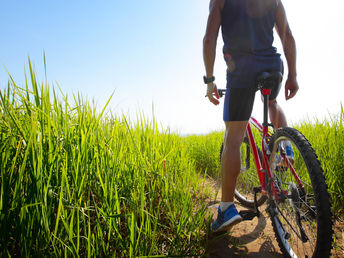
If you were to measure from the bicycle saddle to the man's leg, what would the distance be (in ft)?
1.00

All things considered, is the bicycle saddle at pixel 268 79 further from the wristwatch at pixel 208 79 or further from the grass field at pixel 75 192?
the grass field at pixel 75 192

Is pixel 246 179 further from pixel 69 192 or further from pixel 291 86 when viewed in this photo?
pixel 69 192

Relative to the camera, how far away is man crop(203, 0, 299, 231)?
1.57 m

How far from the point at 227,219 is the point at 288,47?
1.58 metres

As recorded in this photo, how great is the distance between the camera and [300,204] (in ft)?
Result: 4.51

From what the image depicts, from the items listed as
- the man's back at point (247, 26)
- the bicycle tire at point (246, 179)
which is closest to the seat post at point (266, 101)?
the man's back at point (247, 26)

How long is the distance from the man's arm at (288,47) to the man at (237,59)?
0.55 ft

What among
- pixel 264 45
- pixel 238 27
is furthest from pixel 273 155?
A: pixel 238 27

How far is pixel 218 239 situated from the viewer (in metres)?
1.56

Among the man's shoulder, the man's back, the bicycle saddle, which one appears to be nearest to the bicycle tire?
the bicycle saddle

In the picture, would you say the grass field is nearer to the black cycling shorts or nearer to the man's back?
the black cycling shorts

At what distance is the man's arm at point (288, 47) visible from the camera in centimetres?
180

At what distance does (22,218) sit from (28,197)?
0.09 m

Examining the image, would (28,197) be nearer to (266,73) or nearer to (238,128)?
(238,128)
